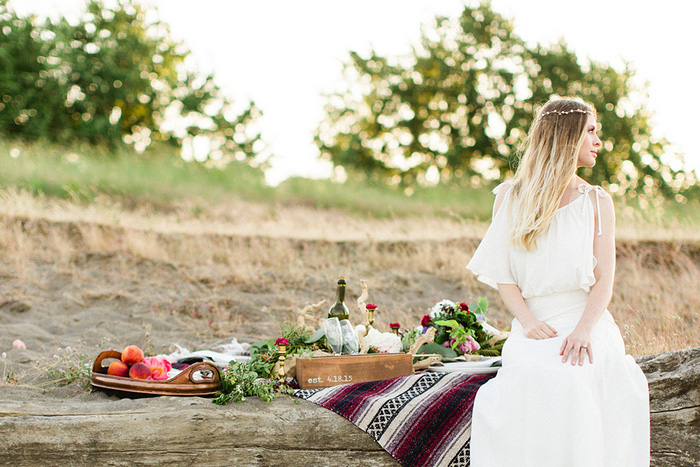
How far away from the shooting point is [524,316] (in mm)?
3090

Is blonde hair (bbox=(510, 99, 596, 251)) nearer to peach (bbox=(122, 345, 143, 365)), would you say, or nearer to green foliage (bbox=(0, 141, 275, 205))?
peach (bbox=(122, 345, 143, 365))

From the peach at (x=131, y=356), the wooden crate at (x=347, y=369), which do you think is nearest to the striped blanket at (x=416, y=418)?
the wooden crate at (x=347, y=369)

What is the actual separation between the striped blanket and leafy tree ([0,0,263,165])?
17.3 m

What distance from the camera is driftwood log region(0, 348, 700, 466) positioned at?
306 centimetres

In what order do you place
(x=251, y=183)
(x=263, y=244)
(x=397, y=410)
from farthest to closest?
(x=251, y=183), (x=263, y=244), (x=397, y=410)

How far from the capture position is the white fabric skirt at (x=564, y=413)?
271 cm

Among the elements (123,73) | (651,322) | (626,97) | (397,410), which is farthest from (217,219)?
(626,97)

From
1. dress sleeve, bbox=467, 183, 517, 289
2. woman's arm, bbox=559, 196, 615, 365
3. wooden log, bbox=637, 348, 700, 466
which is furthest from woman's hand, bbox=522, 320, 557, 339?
wooden log, bbox=637, 348, 700, 466

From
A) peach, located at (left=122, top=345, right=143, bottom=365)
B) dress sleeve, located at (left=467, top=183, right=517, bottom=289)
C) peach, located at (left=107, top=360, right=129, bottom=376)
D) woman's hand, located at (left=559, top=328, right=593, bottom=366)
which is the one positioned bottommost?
peach, located at (left=107, top=360, right=129, bottom=376)

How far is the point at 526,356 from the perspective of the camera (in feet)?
9.55

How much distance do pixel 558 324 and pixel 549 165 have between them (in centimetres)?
82

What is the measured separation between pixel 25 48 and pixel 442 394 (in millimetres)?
18901

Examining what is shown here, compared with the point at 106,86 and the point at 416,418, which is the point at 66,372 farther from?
the point at 106,86

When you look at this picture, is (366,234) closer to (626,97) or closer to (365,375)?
(365,375)
